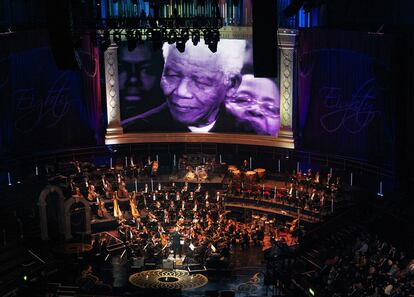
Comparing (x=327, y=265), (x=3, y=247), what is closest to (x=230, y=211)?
(x=327, y=265)

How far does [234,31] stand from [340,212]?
33.4 feet

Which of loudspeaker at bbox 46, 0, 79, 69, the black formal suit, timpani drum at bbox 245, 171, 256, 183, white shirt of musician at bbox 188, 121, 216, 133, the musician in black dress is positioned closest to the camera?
loudspeaker at bbox 46, 0, 79, 69

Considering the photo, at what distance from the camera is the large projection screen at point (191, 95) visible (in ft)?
105

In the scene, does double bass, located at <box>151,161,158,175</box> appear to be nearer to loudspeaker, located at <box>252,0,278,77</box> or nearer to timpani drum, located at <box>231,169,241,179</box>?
timpani drum, located at <box>231,169,241,179</box>

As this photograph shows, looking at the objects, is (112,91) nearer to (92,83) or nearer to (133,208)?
(92,83)

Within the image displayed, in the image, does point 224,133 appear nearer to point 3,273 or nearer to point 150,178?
point 150,178

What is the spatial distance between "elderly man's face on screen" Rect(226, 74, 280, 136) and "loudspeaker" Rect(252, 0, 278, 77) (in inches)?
674

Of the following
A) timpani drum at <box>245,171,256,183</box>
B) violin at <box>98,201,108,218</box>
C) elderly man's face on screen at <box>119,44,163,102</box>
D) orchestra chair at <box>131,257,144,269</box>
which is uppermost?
elderly man's face on screen at <box>119,44,163,102</box>

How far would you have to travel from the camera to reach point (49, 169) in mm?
29328

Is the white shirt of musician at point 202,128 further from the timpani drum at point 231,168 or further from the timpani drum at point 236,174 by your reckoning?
the timpani drum at point 236,174

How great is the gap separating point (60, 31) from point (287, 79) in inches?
627

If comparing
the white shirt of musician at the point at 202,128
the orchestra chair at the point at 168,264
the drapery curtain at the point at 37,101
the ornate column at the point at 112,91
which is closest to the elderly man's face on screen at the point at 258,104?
the white shirt of musician at the point at 202,128

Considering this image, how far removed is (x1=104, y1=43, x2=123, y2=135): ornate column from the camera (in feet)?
105

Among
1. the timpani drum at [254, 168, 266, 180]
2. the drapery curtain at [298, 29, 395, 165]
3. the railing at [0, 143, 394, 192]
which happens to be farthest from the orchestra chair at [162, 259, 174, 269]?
the drapery curtain at [298, 29, 395, 165]
